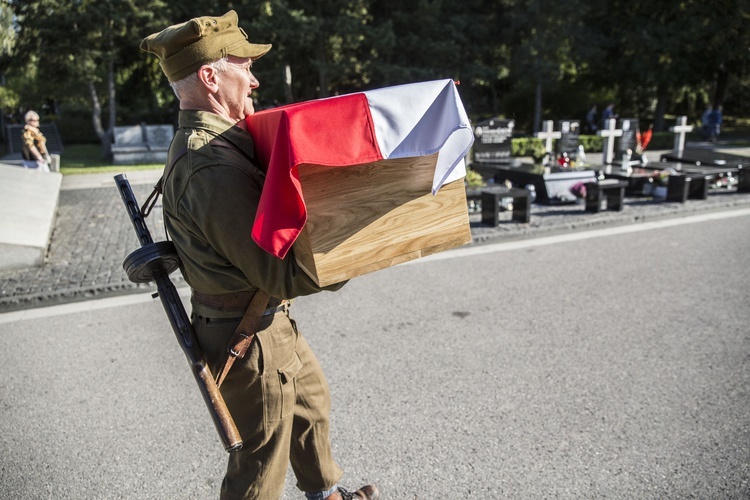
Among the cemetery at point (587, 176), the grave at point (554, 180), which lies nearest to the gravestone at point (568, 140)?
the cemetery at point (587, 176)

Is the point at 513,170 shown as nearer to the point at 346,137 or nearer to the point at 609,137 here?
the point at 609,137

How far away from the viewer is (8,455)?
323 centimetres

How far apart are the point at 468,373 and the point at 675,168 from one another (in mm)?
9804

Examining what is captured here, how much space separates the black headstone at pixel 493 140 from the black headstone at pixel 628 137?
275cm

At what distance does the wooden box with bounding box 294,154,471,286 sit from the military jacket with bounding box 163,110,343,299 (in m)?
0.11

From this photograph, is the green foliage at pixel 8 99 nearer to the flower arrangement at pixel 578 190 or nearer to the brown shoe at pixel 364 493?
the flower arrangement at pixel 578 190

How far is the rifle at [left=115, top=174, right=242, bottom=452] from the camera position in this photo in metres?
1.86

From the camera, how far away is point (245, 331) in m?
2.04

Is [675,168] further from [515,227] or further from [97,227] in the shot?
[97,227]

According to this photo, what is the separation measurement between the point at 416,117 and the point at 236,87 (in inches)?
25.8

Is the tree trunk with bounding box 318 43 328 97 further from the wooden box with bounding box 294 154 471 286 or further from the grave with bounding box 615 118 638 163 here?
the wooden box with bounding box 294 154 471 286

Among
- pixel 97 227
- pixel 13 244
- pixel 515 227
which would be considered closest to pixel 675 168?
pixel 515 227

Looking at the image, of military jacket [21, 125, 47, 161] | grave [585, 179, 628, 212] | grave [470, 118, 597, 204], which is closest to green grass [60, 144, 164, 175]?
military jacket [21, 125, 47, 161]

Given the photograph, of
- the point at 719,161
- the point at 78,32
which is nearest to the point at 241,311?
the point at 719,161
